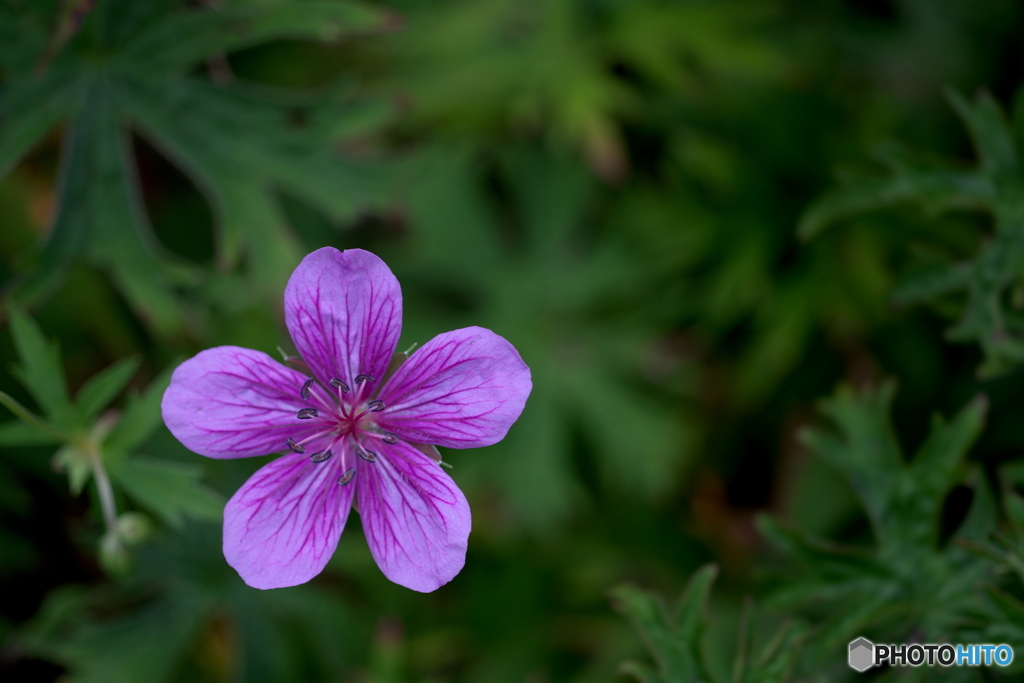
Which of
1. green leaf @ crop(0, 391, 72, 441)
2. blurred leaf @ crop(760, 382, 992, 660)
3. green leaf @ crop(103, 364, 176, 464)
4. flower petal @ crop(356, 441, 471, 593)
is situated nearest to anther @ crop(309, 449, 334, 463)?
flower petal @ crop(356, 441, 471, 593)

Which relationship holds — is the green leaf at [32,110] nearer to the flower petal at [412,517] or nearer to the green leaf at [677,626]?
the flower petal at [412,517]

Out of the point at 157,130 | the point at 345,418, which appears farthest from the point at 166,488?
the point at 157,130

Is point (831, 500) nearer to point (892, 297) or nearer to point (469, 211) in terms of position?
point (892, 297)

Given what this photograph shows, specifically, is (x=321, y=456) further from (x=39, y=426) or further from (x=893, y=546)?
(x=893, y=546)

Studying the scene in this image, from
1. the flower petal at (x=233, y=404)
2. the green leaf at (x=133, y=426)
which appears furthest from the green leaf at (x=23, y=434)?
the flower petal at (x=233, y=404)

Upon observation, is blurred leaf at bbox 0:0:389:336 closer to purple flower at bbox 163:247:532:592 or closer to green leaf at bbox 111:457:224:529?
green leaf at bbox 111:457:224:529

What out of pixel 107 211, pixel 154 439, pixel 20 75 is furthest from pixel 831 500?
pixel 20 75
